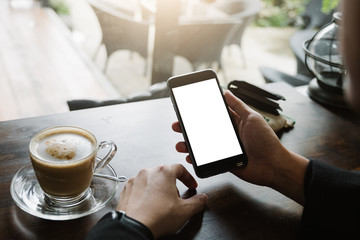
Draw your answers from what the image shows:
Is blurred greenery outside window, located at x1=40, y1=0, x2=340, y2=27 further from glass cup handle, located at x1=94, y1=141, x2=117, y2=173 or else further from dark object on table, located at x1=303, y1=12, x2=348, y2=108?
glass cup handle, located at x1=94, y1=141, x2=117, y2=173

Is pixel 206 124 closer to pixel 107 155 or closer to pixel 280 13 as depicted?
pixel 107 155

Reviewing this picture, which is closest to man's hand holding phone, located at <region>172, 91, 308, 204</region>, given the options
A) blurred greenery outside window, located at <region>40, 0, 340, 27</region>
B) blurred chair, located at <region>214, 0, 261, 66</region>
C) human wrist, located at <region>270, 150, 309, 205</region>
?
human wrist, located at <region>270, 150, 309, 205</region>

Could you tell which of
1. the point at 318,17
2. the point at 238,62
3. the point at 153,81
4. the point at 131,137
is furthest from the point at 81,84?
the point at 318,17

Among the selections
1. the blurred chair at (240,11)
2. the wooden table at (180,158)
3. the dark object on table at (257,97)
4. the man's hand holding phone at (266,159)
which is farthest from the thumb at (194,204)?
the blurred chair at (240,11)

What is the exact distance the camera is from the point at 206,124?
898mm

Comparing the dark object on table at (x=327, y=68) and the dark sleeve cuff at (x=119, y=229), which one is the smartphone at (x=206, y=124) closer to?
the dark sleeve cuff at (x=119, y=229)

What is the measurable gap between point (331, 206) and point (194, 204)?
318 millimetres

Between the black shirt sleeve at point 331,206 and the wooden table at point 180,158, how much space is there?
0.14 ft

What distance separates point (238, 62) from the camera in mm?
4066

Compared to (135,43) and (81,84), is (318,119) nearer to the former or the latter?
(135,43)

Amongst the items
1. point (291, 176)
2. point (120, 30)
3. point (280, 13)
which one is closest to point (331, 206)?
point (291, 176)

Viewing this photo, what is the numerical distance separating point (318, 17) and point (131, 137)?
342cm

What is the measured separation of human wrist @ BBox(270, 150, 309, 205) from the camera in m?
0.85

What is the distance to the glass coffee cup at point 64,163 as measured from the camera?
2.36ft
